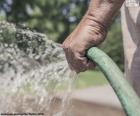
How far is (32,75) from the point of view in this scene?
459 centimetres

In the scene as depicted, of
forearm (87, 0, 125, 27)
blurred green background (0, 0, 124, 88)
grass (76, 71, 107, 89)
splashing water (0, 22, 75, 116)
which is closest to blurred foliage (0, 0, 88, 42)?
blurred green background (0, 0, 124, 88)

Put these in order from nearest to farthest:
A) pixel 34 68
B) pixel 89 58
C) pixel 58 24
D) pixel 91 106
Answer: pixel 89 58 < pixel 34 68 < pixel 91 106 < pixel 58 24

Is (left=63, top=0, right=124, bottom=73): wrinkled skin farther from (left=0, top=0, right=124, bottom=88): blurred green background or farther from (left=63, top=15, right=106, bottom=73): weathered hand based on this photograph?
(left=0, top=0, right=124, bottom=88): blurred green background

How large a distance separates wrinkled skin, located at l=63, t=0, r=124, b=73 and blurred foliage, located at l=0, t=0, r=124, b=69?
1690 cm

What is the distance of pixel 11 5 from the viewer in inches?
869

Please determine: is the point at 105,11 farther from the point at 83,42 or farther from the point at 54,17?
the point at 54,17

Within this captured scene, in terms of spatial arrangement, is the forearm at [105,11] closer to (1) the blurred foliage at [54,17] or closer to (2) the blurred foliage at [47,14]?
(1) the blurred foliage at [54,17]

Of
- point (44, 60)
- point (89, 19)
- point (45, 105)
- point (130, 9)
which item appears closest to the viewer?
point (89, 19)

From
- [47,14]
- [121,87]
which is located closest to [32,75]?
[121,87]

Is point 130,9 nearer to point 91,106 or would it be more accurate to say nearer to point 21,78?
point 21,78

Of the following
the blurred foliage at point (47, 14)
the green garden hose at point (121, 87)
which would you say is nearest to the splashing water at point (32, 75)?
the green garden hose at point (121, 87)

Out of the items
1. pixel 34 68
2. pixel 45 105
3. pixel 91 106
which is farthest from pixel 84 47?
pixel 91 106

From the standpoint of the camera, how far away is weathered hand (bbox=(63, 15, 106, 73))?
2410 millimetres

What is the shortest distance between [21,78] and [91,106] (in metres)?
4.11
